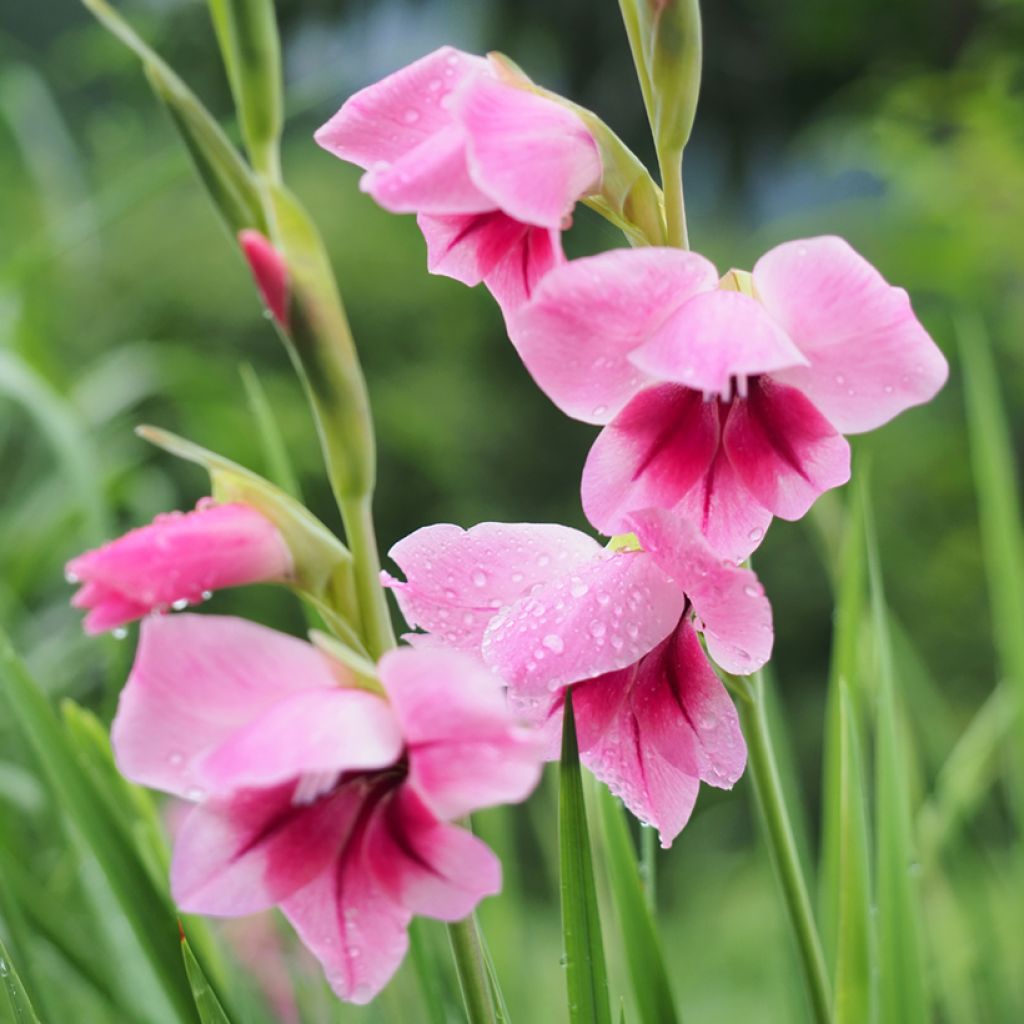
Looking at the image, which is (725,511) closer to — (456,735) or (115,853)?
(456,735)

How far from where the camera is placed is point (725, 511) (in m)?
0.33

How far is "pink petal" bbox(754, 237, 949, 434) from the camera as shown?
11.9 inches

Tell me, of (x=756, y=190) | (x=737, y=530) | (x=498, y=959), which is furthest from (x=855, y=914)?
(x=756, y=190)

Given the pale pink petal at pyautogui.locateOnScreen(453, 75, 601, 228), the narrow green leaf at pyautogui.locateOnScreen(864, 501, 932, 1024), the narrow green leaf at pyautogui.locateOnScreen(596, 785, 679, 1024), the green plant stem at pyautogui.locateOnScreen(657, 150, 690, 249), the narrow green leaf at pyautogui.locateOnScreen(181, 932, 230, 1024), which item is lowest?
the narrow green leaf at pyautogui.locateOnScreen(864, 501, 932, 1024)

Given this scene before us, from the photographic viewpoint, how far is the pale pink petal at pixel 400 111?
327 mm

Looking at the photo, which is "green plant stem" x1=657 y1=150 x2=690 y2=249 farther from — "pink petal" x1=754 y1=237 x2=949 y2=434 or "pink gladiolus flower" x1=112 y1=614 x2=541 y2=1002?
"pink gladiolus flower" x1=112 y1=614 x2=541 y2=1002

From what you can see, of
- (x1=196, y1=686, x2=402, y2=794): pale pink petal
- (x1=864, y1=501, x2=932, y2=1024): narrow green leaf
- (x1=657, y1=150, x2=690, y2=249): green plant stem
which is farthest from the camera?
(x1=864, y1=501, x2=932, y2=1024): narrow green leaf

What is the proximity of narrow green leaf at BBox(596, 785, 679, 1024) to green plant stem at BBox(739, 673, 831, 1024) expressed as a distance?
56 millimetres

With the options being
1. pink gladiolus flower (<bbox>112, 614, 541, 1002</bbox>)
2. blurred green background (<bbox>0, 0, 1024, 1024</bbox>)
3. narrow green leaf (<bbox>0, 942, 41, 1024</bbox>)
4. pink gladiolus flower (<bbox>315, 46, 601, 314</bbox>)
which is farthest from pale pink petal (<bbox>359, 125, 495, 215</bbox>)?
blurred green background (<bbox>0, 0, 1024, 1024</bbox>)

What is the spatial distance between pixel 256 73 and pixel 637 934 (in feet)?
0.99

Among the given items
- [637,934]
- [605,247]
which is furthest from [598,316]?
[605,247]

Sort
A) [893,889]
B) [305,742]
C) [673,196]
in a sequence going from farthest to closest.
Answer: [893,889]
[673,196]
[305,742]

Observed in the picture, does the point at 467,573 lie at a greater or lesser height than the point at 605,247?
greater

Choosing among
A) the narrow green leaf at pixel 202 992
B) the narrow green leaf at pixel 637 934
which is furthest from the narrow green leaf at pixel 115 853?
the narrow green leaf at pixel 637 934
